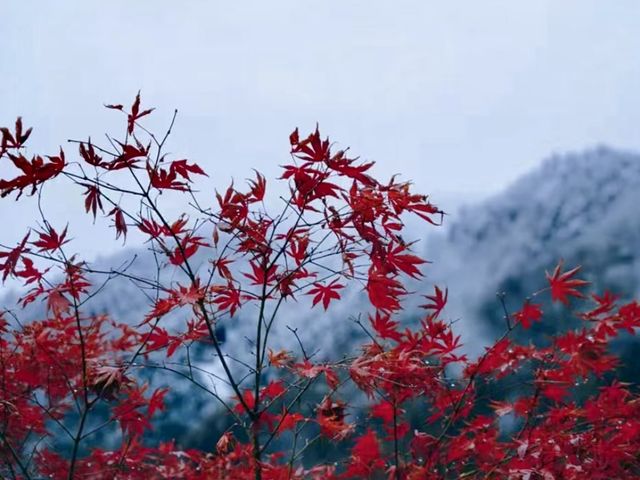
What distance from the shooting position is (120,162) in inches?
79.7

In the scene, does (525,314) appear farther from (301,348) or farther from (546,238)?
(546,238)

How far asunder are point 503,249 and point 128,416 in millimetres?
3716

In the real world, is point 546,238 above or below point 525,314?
above

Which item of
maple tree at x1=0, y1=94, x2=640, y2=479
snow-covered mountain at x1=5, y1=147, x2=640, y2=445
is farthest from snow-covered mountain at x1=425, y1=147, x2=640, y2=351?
maple tree at x1=0, y1=94, x2=640, y2=479

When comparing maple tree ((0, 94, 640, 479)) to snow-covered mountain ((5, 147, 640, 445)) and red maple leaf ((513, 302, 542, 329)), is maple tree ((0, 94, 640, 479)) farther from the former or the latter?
snow-covered mountain ((5, 147, 640, 445))

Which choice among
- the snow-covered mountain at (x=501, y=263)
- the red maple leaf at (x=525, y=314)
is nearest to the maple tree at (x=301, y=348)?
the red maple leaf at (x=525, y=314)

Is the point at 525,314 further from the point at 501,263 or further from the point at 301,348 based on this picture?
the point at 501,263

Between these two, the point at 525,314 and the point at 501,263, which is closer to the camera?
the point at 525,314

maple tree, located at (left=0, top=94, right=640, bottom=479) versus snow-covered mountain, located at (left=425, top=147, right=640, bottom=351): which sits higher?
snow-covered mountain, located at (left=425, top=147, right=640, bottom=351)

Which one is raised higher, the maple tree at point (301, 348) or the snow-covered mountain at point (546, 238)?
the snow-covered mountain at point (546, 238)

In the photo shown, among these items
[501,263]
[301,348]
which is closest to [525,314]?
[301,348]

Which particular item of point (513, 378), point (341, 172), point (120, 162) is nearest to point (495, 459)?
point (341, 172)

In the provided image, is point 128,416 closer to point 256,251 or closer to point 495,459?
point 256,251

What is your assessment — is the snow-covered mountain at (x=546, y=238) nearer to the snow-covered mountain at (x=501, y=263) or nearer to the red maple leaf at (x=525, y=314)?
the snow-covered mountain at (x=501, y=263)
